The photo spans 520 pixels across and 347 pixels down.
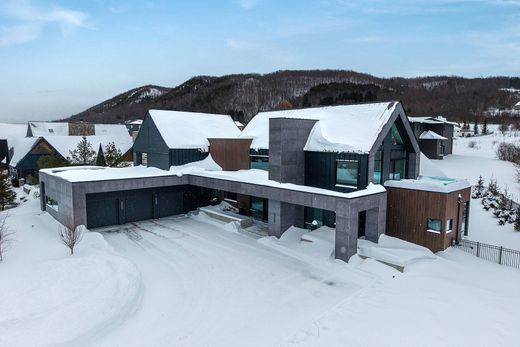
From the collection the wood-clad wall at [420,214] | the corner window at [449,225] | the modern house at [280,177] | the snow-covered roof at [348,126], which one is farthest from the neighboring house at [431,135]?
the corner window at [449,225]

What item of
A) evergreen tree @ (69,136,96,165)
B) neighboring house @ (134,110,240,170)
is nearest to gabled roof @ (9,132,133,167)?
evergreen tree @ (69,136,96,165)

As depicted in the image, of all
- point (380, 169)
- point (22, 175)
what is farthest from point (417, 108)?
point (22, 175)

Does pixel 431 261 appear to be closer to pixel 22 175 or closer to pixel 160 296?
pixel 160 296

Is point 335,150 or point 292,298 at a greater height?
point 335,150

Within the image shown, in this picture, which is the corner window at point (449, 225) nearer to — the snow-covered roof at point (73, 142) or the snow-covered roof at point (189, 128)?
the snow-covered roof at point (189, 128)

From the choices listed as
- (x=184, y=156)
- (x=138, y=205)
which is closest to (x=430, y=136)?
(x=184, y=156)

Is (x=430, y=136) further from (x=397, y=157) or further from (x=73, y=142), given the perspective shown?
(x=73, y=142)
